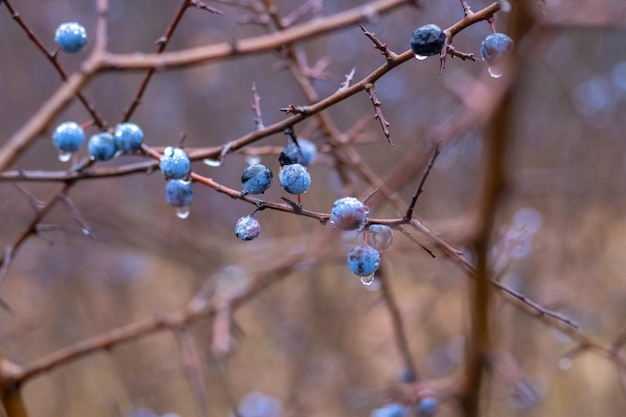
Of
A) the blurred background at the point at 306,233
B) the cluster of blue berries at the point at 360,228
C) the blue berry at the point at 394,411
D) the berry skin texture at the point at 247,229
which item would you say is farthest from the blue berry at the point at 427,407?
the blurred background at the point at 306,233

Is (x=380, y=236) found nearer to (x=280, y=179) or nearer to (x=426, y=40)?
(x=280, y=179)

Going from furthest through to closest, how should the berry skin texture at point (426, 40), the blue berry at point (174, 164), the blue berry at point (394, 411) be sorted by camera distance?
the blue berry at point (394, 411), the blue berry at point (174, 164), the berry skin texture at point (426, 40)

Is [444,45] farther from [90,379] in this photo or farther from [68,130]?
[90,379]

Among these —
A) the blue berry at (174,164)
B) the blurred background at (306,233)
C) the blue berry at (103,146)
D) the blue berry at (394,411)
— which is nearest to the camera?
the blue berry at (174,164)

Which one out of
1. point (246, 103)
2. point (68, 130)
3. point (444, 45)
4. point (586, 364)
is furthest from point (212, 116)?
point (444, 45)

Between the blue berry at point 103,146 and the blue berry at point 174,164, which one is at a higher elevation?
the blue berry at point 103,146

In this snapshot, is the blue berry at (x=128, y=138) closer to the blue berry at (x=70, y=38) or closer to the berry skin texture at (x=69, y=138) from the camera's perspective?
the berry skin texture at (x=69, y=138)
